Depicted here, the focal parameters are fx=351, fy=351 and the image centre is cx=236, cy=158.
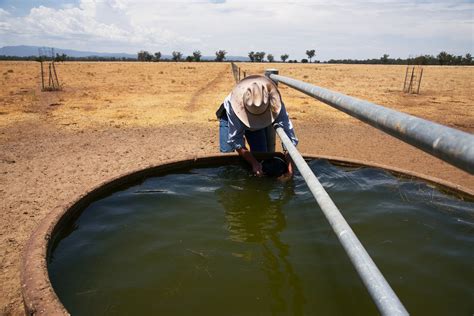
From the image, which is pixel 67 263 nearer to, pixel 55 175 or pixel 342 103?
pixel 342 103

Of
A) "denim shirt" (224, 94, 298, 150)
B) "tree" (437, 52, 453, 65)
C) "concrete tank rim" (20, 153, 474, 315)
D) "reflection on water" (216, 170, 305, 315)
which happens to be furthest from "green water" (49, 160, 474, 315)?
"tree" (437, 52, 453, 65)

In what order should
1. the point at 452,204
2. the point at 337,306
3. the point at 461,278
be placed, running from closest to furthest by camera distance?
the point at 337,306 → the point at 461,278 → the point at 452,204

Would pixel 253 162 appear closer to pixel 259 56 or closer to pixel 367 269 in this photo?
pixel 367 269

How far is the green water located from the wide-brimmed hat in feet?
2.17

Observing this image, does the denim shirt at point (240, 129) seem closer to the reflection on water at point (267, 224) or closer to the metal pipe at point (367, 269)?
the reflection on water at point (267, 224)

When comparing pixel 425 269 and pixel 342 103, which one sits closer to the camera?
pixel 342 103

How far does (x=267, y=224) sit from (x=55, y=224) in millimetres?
1658

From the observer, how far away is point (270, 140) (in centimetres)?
446

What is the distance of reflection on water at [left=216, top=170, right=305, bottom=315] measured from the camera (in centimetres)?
219

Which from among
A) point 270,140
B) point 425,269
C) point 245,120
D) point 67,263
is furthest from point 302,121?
point 67,263

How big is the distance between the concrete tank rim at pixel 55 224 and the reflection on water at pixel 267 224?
19.5 inches

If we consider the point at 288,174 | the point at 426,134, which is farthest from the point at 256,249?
the point at 426,134

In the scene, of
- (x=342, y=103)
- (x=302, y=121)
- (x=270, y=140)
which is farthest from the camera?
(x=302, y=121)

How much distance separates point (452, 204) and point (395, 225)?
0.72 m
